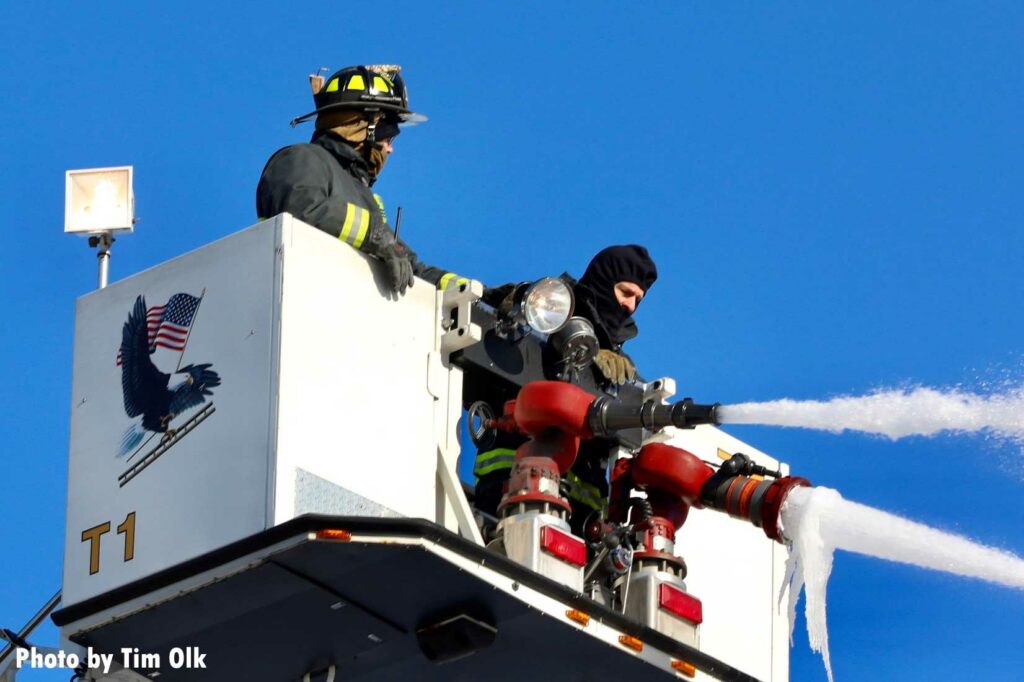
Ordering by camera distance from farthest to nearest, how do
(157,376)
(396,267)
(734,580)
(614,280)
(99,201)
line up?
(734,580) < (614,280) < (99,201) < (396,267) < (157,376)

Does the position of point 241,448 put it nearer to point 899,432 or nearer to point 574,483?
point 574,483

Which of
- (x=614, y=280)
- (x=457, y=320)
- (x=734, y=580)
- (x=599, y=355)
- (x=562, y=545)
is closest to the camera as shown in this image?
(x=562, y=545)

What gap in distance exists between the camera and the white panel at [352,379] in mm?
12188

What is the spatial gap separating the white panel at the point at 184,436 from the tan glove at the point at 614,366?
2.80m

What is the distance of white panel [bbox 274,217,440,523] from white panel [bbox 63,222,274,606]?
5.2 inches

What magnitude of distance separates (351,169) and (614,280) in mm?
2174

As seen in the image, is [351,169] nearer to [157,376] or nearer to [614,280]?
[157,376]

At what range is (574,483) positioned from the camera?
14.2 m

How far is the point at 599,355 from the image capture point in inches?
575

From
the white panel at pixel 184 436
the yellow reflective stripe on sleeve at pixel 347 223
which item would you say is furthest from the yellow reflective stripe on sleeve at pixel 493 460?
the white panel at pixel 184 436

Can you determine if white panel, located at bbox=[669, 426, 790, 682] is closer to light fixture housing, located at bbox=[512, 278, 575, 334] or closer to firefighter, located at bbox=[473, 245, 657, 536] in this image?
firefighter, located at bbox=[473, 245, 657, 536]

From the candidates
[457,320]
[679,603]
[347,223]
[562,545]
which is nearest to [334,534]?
[562,545]

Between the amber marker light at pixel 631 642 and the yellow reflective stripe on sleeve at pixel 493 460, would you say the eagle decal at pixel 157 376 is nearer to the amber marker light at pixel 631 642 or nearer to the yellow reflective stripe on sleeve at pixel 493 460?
the yellow reflective stripe on sleeve at pixel 493 460

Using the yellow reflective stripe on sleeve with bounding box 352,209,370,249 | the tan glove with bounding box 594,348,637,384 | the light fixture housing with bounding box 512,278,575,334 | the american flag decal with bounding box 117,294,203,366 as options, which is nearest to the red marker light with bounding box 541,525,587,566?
the light fixture housing with bounding box 512,278,575,334
